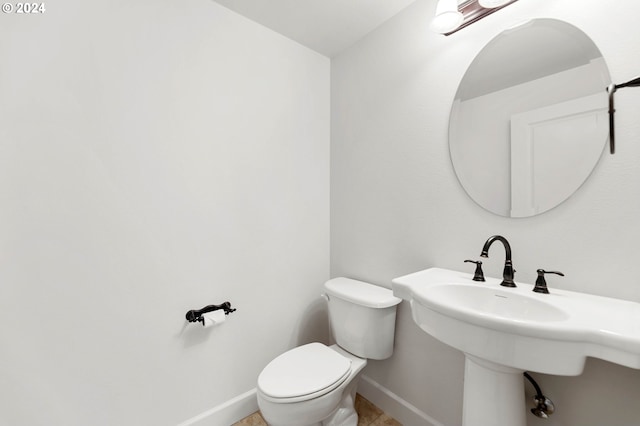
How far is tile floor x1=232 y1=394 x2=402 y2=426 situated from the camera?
1473 mm

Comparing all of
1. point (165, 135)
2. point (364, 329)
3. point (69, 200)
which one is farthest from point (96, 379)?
point (364, 329)

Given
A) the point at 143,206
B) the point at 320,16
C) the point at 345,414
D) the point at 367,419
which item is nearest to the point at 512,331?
the point at 345,414

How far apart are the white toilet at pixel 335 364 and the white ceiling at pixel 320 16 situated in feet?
4.99

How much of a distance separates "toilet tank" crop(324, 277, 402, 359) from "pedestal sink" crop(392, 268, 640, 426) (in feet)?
1.09

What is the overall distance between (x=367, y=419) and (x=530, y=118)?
1686 millimetres

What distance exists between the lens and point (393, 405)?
1.51 m

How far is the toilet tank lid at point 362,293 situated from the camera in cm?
136

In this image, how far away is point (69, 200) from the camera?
107cm

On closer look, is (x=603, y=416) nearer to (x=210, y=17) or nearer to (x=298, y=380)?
(x=298, y=380)

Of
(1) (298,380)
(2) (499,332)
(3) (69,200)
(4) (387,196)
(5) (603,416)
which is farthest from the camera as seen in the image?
(4) (387,196)

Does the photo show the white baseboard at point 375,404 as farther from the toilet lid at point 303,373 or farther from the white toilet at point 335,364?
the toilet lid at point 303,373

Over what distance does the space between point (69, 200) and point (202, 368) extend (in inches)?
39.1

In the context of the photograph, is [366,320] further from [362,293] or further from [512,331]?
[512,331]

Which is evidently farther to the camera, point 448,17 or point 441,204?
point 441,204
